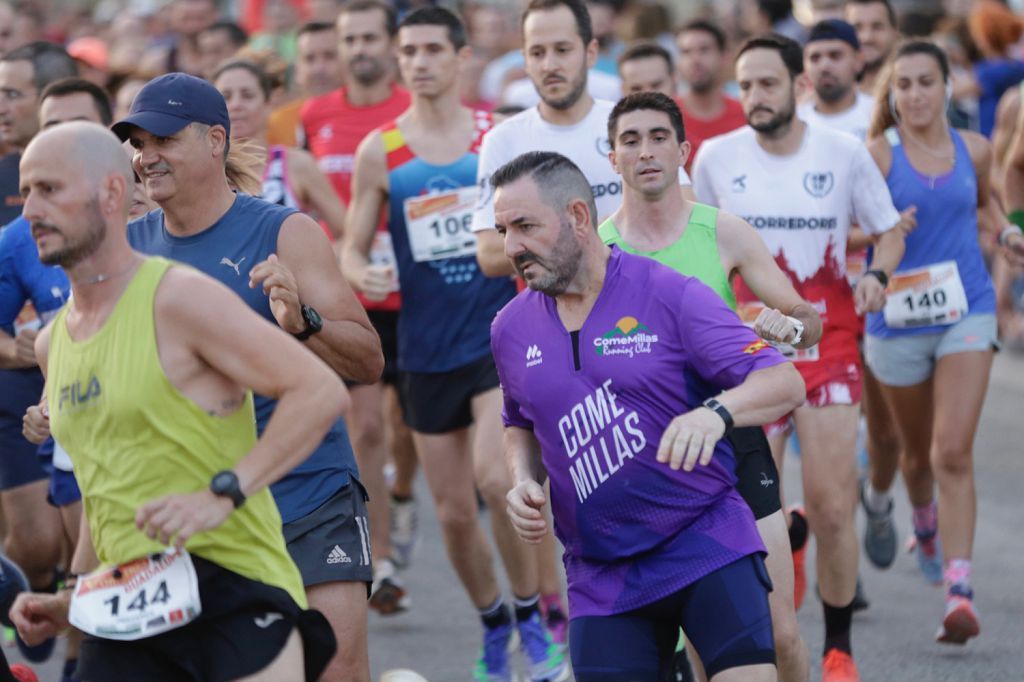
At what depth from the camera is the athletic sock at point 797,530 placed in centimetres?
736

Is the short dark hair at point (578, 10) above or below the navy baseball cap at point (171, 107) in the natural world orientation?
above

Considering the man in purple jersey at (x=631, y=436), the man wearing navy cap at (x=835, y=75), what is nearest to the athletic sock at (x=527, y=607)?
the man in purple jersey at (x=631, y=436)

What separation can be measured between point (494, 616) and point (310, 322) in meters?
2.87

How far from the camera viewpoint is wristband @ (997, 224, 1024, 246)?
8453 millimetres

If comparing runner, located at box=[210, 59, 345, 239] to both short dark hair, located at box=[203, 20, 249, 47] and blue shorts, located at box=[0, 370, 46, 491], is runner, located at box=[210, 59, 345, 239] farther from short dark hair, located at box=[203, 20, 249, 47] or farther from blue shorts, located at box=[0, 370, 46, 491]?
short dark hair, located at box=[203, 20, 249, 47]

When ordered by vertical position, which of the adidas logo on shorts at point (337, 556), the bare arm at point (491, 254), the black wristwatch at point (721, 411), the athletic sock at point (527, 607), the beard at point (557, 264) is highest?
the beard at point (557, 264)

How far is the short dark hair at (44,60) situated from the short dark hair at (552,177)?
12.9 ft

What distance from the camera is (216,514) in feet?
13.4

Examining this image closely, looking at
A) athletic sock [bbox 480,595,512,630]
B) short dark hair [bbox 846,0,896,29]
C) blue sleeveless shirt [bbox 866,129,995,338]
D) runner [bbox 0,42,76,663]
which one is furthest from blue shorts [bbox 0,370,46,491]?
short dark hair [bbox 846,0,896,29]

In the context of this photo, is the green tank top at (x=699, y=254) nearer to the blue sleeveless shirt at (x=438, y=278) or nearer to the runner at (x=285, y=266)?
the runner at (x=285, y=266)

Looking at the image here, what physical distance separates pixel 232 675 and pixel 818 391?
351cm

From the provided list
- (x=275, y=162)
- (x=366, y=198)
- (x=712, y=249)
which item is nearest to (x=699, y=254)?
(x=712, y=249)

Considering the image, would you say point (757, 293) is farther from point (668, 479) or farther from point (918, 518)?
point (918, 518)

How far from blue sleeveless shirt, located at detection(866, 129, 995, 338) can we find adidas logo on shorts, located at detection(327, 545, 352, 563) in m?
3.61
